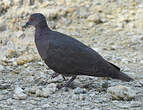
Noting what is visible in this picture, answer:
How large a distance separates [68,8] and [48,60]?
203 inches

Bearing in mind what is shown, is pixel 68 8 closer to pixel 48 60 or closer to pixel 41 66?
pixel 41 66

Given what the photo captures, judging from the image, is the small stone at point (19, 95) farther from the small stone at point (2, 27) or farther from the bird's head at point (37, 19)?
the small stone at point (2, 27)

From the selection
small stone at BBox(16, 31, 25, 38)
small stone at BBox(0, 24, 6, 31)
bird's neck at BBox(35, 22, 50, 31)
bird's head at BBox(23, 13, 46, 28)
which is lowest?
small stone at BBox(16, 31, 25, 38)

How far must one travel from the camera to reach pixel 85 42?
988 cm

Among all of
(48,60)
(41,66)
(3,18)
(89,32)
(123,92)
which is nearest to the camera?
(123,92)

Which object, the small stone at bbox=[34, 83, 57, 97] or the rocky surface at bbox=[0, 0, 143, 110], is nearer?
the rocky surface at bbox=[0, 0, 143, 110]

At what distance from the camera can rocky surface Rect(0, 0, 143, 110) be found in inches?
221

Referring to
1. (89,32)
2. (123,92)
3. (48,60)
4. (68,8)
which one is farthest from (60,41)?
(68,8)

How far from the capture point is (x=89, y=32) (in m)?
10.6

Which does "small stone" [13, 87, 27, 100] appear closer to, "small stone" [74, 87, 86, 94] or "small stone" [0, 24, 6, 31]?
"small stone" [74, 87, 86, 94]

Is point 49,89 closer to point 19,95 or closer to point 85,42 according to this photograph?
point 19,95

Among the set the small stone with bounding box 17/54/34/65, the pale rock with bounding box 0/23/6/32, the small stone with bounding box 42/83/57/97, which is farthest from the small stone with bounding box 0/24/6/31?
the small stone with bounding box 42/83/57/97

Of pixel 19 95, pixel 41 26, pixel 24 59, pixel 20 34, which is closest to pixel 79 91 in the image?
pixel 19 95

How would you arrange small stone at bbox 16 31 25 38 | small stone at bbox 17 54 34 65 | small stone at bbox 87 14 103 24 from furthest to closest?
small stone at bbox 87 14 103 24
small stone at bbox 16 31 25 38
small stone at bbox 17 54 34 65
